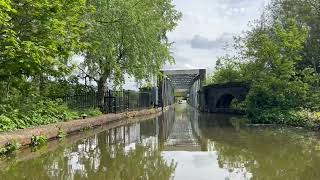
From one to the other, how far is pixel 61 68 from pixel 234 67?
30.9 m

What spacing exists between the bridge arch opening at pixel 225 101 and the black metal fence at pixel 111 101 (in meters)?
8.23

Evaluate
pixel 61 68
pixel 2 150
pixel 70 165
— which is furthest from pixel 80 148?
pixel 61 68

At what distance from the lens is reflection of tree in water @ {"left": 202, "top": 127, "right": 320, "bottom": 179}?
9.43 m

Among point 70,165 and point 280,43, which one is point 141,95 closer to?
point 280,43

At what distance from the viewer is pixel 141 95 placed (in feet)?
157

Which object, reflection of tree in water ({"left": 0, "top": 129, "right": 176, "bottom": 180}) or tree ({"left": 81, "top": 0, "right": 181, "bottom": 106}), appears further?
tree ({"left": 81, "top": 0, "right": 181, "bottom": 106})

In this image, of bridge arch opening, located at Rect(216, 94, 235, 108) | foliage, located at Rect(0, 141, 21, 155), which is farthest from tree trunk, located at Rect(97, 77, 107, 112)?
foliage, located at Rect(0, 141, 21, 155)

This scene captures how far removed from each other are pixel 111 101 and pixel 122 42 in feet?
16.5

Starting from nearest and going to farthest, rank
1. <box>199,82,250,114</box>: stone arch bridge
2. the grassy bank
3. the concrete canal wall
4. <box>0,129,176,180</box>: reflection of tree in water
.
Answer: <box>0,129,176,180</box>: reflection of tree in water → the concrete canal wall → the grassy bank → <box>199,82,250,114</box>: stone arch bridge

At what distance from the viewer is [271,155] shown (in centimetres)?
1196

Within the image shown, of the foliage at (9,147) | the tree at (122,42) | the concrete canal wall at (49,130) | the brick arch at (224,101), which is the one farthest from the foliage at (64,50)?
the brick arch at (224,101)

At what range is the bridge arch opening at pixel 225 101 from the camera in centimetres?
4860

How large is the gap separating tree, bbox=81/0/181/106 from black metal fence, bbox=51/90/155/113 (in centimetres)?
71

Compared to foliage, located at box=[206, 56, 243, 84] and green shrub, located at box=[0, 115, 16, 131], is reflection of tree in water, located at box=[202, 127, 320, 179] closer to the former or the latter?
green shrub, located at box=[0, 115, 16, 131]
